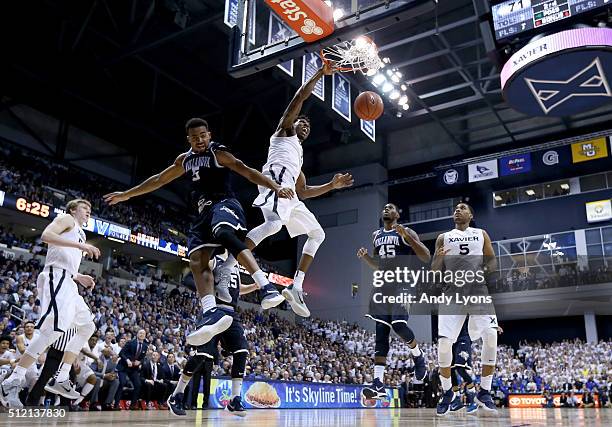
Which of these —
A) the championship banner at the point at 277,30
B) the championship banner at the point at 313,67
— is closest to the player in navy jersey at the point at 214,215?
the championship banner at the point at 277,30

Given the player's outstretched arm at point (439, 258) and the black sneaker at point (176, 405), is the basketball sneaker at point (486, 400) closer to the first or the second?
the player's outstretched arm at point (439, 258)

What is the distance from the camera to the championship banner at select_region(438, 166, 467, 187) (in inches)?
997

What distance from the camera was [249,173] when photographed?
14.2 feet

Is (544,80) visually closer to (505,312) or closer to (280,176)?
(280,176)

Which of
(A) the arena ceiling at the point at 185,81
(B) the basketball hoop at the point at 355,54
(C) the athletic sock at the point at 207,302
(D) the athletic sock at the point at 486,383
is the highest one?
A: (A) the arena ceiling at the point at 185,81

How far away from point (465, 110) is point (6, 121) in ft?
65.3

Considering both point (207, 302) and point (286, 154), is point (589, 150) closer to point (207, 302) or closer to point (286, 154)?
point (286, 154)

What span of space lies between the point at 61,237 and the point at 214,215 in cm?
152

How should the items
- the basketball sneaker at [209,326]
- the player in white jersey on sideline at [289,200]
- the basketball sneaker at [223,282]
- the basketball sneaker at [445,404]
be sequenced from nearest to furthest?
the basketball sneaker at [209,326], the basketball sneaker at [223,282], the player in white jersey on sideline at [289,200], the basketball sneaker at [445,404]

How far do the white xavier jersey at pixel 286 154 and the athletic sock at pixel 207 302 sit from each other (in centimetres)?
152

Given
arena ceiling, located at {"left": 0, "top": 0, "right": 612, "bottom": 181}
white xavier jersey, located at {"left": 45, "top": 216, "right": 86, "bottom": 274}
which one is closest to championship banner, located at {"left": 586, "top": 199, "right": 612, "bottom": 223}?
arena ceiling, located at {"left": 0, "top": 0, "right": 612, "bottom": 181}

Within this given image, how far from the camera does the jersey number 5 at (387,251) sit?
6.55 m

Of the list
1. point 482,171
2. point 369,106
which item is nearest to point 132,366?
point 369,106

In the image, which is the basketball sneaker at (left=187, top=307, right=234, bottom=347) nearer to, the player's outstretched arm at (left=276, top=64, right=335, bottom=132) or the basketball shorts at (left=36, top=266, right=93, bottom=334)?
the basketball shorts at (left=36, top=266, right=93, bottom=334)
